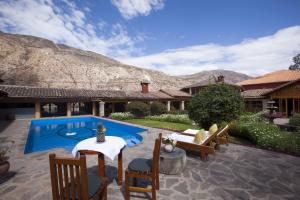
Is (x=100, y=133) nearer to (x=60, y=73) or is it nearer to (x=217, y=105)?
(x=217, y=105)

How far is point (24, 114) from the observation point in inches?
853

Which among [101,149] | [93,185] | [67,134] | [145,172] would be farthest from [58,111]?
[93,185]

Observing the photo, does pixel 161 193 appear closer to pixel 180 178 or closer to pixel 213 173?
pixel 180 178

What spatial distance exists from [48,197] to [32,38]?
118 meters

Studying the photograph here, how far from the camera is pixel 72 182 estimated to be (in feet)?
8.72

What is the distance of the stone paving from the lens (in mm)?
4109

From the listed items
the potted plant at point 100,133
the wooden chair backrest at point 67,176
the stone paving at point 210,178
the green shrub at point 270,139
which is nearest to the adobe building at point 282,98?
the green shrub at point 270,139

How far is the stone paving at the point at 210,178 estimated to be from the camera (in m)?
4.11

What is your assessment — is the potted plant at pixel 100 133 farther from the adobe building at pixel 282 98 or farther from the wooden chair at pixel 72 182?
the adobe building at pixel 282 98

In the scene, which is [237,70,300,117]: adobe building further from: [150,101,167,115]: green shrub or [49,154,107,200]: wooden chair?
[49,154,107,200]: wooden chair

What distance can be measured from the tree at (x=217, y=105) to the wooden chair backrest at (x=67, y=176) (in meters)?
8.81

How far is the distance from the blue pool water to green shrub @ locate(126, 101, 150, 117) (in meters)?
4.12

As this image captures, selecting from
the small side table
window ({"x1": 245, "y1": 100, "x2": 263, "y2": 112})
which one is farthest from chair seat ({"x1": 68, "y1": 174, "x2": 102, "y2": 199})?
window ({"x1": 245, "y1": 100, "x2": 263, "y2": 112})

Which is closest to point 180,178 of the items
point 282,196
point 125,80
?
point 282,196
